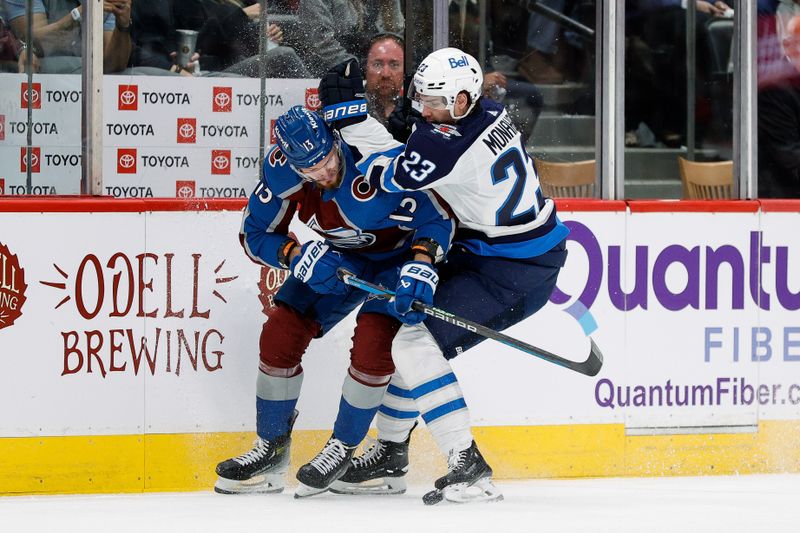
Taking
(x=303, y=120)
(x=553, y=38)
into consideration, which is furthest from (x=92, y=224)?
(x=553, y=38)

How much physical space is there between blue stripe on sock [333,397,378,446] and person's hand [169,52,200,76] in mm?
1198

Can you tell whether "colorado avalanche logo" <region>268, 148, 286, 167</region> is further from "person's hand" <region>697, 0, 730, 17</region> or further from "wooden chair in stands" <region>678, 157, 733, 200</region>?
"person's hand" <region>697, 0, 730, 17</region>

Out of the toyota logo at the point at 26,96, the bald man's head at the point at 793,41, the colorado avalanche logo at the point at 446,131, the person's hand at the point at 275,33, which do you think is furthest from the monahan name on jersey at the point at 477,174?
the bald man's head at the point at 793,41

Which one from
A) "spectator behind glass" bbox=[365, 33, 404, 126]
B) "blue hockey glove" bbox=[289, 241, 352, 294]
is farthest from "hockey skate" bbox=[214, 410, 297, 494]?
"spectator behind glass" bbox=[365, 33, 404, 126]

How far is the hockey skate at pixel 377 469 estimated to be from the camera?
4336mm

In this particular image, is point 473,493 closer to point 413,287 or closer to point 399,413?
point 399,413

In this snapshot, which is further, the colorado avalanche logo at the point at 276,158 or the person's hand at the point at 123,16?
the person's hand at the point at 123,16

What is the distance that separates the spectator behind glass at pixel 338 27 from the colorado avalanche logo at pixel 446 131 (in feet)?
2.63

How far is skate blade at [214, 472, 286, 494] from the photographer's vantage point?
435 cm

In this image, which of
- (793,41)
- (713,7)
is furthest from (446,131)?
(793,41)

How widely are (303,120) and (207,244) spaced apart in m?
0.71

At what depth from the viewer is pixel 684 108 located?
5.00m

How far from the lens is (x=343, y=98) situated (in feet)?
13.5

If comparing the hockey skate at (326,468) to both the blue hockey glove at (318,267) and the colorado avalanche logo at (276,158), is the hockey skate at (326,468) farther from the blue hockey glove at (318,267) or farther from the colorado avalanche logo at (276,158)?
the colorado avalanche logo at (276,158)
